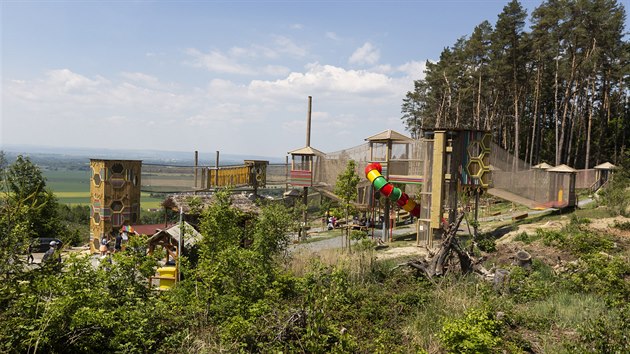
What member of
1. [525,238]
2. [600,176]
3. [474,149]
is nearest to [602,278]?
[525,238]

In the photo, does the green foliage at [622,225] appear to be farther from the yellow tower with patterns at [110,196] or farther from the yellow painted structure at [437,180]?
the yellow tower with patterns at [110,196]

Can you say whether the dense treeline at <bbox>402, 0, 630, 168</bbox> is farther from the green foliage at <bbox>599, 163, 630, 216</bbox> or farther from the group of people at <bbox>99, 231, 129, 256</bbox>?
the group of people at <bbox>99, 231, 129, 256</bbox>

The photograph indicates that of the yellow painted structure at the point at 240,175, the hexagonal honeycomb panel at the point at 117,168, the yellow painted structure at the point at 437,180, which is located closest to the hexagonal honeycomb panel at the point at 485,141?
the yellow painted structure at the point at 437,180

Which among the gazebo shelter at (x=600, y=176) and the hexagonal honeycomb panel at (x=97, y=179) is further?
the gazebo shelter at (x=600, y=176)

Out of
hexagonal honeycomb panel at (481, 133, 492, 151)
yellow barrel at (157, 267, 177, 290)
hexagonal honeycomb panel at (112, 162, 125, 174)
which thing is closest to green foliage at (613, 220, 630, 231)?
hexagonal honeycomb panel at (481, 133, 492, 151)

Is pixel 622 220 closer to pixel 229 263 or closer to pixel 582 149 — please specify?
pixel 229 263

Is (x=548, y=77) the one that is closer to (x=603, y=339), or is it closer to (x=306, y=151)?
(x=306, y=151)

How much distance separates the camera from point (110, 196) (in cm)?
1944

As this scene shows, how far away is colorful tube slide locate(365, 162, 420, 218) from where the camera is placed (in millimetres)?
18058

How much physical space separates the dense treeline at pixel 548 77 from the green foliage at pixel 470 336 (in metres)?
25.2

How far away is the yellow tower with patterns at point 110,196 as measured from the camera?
63.5 feet

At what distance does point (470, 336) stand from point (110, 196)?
1676 centimetres

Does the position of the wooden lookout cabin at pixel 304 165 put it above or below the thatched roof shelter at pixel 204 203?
above

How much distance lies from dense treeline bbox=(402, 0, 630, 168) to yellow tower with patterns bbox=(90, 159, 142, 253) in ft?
69.6
